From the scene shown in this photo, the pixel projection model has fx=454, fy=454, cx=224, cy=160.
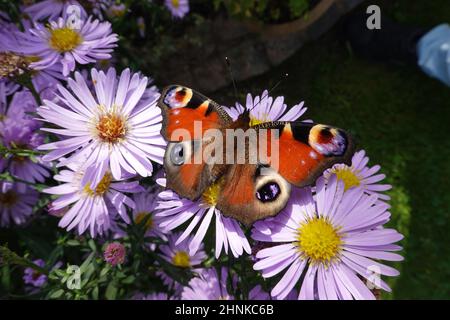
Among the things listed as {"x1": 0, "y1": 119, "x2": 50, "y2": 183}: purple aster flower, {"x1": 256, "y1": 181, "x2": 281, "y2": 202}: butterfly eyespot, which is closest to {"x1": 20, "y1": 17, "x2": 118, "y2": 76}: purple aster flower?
{"x1": 0, "y1": 119, "x2": 50, "y2": 183}: purple aster flower

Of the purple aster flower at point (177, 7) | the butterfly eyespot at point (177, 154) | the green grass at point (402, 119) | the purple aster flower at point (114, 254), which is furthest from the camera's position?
the green grass at point (402, 119)

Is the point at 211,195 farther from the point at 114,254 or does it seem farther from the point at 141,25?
the point at 141,25

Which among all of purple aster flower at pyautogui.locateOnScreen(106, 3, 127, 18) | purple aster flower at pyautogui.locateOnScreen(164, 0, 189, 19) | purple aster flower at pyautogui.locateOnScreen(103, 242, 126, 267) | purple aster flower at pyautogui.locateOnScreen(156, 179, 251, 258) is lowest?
purple aster flower at pyautogui.locateOnScreen(103, 242, 126, 267)

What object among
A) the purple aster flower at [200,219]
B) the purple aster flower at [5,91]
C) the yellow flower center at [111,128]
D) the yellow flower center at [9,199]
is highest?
the purple aster flower at [5,91]

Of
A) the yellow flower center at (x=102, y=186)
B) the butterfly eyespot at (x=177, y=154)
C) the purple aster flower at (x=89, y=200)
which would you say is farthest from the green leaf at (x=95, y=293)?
the butterfly eyespot at (x=177, y=154)

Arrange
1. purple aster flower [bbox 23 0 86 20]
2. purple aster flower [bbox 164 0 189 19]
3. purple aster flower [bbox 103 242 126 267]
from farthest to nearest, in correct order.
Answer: purple aster flower [bbox 164 0 189 19] → purple aster flower [bbox 23 0 86 20] → purple aster flower [bbox 103 242 126 267]

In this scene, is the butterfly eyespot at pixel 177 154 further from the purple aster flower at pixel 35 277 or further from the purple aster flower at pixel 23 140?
the purple aster flower at pixel 35 277

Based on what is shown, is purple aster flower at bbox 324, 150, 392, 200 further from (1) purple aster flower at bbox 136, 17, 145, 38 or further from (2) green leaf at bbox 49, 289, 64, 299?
(1) purple aster flower at bbox 136, 17, 145, 38

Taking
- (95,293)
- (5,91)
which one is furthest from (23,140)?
(95,293)
